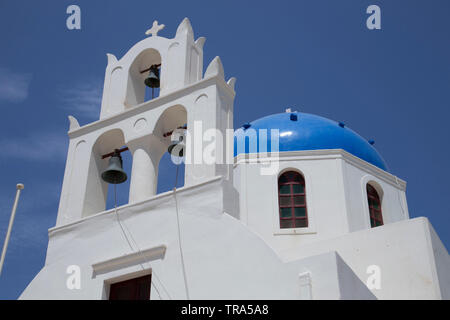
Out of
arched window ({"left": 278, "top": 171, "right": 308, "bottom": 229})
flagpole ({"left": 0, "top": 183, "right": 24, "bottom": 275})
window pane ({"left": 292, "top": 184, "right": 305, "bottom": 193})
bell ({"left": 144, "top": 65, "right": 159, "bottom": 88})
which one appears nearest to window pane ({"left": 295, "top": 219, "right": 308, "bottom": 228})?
arched window ({"left": 278, "top": 171, "right": 308, "bottom": 229})

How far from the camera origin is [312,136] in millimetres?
13664

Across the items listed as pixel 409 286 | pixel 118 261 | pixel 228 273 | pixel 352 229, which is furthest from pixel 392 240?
pixel 118 261

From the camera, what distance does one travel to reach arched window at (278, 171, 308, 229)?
12.6m

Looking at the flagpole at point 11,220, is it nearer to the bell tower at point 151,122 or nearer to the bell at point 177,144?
the bell tower at point 151,122

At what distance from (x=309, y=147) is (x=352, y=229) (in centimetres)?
213

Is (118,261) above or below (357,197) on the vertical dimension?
below

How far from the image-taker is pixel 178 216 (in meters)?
8.16

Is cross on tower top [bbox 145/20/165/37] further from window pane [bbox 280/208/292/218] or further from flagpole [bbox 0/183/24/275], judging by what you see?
window pane [bbox 280/208/292/218]

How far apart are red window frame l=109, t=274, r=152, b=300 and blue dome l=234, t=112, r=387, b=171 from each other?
602cm

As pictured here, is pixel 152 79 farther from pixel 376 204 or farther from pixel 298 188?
pixel 376 204

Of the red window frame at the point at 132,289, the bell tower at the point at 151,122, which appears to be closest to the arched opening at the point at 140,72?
the bell tower at the point at 151,122
